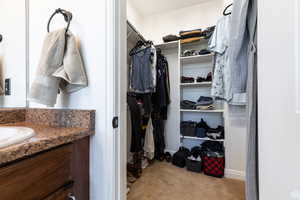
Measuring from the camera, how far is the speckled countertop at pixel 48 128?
0.39 meters

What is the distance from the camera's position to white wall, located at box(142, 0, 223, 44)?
2.12 metres

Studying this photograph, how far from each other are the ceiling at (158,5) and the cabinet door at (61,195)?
2377 millimetres

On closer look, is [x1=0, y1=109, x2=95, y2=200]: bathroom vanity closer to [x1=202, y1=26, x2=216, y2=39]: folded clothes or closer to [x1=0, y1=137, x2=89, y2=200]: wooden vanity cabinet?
[x1=0, y1=137, x2=89, y2=200]: wooden vanity cabinet

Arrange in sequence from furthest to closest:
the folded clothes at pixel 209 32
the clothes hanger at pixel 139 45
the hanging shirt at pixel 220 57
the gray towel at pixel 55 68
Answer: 1. the clothes hanger at pixel 139 45
2. the folded clothes at pixel 209 32
3. the hanging shirt at pixel 220 57
4. the gray towel at pixel 55 68

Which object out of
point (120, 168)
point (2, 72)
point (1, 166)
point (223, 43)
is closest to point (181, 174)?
point (120, 168)

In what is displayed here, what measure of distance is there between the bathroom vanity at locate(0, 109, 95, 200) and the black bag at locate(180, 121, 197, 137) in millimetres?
1608

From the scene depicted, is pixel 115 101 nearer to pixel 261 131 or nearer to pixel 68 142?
pixel 68 142

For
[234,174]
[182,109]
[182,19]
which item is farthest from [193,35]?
[234,174]

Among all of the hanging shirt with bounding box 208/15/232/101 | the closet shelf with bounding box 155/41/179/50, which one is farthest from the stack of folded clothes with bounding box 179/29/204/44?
the hanging shirt with bounding box 208/15/232/101

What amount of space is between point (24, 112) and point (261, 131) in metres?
1.17

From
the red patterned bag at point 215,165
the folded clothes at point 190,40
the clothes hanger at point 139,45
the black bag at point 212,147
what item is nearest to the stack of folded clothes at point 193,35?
the folded clothes at point 190,40

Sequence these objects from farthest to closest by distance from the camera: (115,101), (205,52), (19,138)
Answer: (205,52)
(115,101)
(19,138)

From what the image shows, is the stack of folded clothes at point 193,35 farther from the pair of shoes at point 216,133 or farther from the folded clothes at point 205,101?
the pair of shoes at point 216,133

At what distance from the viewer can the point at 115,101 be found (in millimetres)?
647
